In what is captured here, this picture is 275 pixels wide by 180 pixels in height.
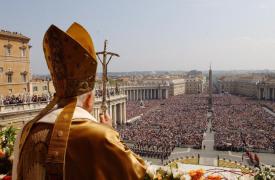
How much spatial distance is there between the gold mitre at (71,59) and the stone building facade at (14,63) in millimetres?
32092

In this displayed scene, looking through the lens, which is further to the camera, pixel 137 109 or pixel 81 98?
pixel 137 109

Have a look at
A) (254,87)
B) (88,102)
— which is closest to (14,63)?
(88,102)

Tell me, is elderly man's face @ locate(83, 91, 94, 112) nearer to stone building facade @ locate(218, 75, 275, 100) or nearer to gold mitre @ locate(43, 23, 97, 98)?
gold mitre @ locate(43, 23, 97, 98)

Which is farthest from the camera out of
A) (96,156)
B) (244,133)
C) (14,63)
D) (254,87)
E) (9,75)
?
(254,87)

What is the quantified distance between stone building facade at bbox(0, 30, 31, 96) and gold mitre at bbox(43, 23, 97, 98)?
105 ft

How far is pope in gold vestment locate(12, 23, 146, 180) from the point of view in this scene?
8.24 ft

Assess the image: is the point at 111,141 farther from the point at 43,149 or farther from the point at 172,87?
the point at 172,87

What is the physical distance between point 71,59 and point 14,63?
3396 centimetres

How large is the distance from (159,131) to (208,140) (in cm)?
775

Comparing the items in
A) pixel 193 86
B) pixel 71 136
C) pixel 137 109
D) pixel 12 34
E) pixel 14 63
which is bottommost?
pixel 137 109

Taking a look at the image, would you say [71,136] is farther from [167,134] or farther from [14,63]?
[167,134]

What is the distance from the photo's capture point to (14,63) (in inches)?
1347

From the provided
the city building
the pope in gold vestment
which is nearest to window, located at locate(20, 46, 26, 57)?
the pope in gold vestment

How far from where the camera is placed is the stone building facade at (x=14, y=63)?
1288 inches
